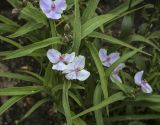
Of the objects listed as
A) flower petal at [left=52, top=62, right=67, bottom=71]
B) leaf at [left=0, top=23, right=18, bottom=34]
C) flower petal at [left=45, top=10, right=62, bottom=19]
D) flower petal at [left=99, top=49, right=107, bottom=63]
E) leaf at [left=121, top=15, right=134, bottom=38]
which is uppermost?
leaf at [left=0, top=23, right=18, bottom=34]

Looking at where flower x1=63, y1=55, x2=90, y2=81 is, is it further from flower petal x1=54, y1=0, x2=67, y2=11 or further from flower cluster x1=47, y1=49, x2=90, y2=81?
flower petal x1=54, y1=0, x2=67, y2=11

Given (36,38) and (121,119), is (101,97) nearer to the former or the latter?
(121,119)

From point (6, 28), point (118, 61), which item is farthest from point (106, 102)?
point (6, 28)

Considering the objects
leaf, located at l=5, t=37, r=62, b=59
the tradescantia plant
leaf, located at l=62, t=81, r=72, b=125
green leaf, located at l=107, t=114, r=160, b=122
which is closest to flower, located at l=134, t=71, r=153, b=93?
the tradescantia plant

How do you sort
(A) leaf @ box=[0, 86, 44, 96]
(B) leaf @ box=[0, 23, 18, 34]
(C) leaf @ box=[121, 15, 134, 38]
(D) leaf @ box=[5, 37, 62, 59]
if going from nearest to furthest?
(D) leaf @ box=[5, 37, 62, 59], (A) leaf @ box=[0, 86, 44, 96], (B) leaf @ box=[0, 23, 18, 34], (C) leaf @ box=[121, 15, 134, 38]

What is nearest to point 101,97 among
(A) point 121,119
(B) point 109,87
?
(B) point 109,87

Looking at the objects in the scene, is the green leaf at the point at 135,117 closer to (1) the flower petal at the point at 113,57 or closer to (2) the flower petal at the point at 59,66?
(1) the flower petal at the point at 113,57

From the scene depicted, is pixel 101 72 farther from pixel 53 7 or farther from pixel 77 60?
pixel 53 7
